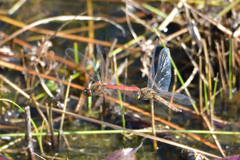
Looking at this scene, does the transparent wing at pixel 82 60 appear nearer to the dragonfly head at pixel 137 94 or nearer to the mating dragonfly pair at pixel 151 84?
the mating dragonfly pair at pixel 151 84

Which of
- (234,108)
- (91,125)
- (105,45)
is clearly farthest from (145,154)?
(105,45)

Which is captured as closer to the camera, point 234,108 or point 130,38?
point 234,108

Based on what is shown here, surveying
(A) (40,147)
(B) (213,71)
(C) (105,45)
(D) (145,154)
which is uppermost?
(C) (105,45)

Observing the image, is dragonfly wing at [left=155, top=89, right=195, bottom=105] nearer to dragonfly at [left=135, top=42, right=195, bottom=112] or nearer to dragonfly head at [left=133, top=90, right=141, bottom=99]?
dragonfly at [left=135, top=42, right=195, bottom=112]

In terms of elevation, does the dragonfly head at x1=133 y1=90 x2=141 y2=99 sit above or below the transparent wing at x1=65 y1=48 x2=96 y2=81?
below

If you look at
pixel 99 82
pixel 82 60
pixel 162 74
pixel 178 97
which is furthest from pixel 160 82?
pixel 82 60

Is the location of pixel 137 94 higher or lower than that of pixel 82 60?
lower

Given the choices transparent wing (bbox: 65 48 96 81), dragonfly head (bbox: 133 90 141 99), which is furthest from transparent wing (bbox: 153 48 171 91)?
transparent wing (bbox: 65 48 96 81)

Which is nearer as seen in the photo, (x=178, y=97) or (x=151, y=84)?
(x=178, y=97)

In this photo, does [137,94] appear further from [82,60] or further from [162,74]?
[82,60]

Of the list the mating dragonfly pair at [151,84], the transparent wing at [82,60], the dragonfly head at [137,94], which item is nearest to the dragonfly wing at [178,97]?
the mating dragonfly pair at [151,84]

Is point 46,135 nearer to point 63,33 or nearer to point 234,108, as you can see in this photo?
point 63,33
